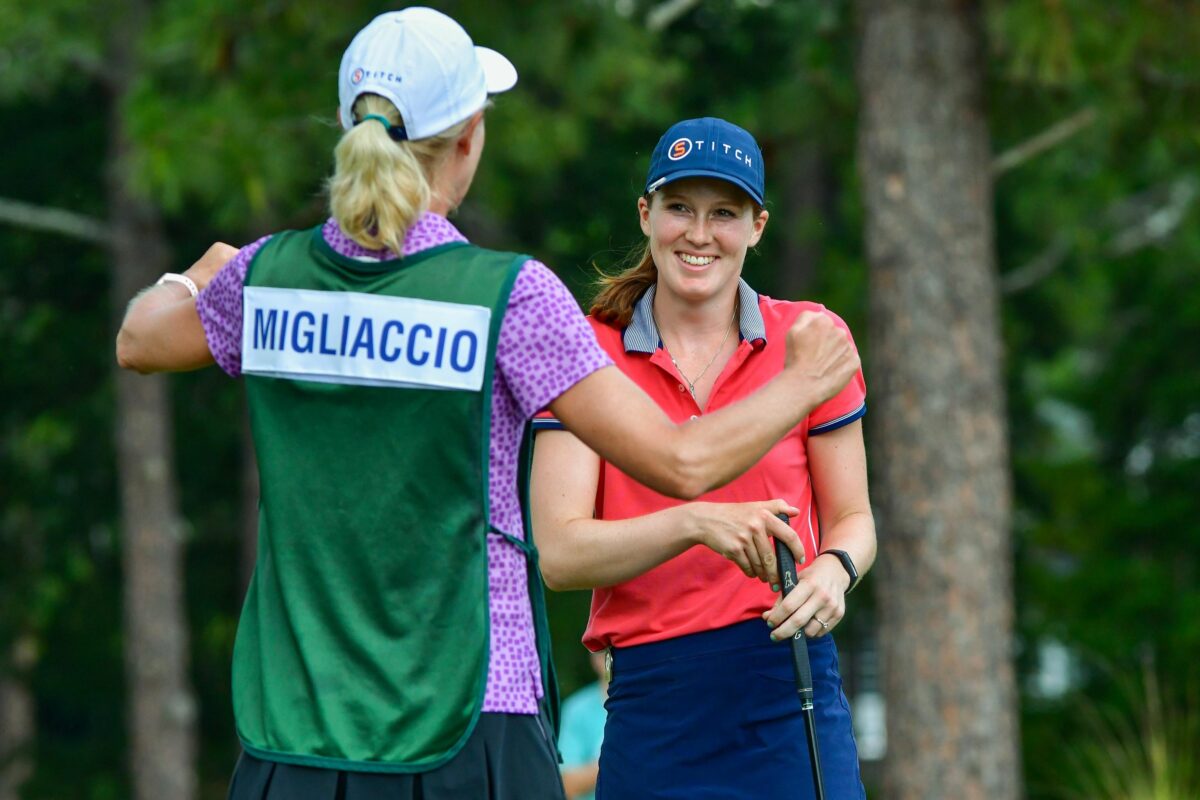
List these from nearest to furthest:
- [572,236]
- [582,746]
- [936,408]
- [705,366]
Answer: [705,366], [582,746], [936,408], [572,236]

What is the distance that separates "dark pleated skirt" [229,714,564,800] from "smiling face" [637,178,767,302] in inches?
41.2

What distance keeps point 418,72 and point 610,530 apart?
929 millimetres

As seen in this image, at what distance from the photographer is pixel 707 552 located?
3.26 m

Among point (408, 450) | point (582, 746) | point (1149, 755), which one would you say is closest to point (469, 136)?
point (408, 450)

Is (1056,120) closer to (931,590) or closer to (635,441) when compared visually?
(931,590)

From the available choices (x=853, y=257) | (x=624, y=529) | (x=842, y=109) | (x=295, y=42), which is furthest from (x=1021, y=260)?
(x=624, y=529)

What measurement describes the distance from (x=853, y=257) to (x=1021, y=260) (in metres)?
2.19

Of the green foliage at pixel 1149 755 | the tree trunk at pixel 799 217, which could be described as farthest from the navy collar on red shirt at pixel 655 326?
the tree trunk at pixel 799 217

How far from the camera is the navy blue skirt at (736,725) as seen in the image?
323 cm

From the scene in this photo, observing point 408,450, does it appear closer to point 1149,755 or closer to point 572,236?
point 1149,755

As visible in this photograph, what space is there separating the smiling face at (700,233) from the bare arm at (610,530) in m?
0.38

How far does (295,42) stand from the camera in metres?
10.1

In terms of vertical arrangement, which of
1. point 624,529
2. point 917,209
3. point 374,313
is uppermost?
point 917,209

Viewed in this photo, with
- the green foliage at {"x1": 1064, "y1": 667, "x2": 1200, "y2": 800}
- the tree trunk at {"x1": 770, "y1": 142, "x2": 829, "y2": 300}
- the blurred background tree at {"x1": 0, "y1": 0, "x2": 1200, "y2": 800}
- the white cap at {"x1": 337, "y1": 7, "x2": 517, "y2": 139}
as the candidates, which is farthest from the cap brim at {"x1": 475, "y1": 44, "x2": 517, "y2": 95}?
the tree trunk at {"x1": 770, "y1": 142, "x2": 829, "y2": 300}
